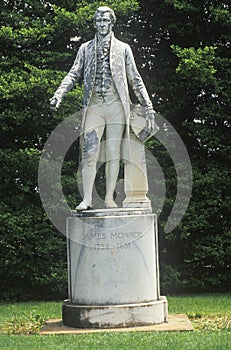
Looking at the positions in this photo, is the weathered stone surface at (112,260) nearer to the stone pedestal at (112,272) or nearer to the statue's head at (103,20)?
the stone pedestal at (112,272)

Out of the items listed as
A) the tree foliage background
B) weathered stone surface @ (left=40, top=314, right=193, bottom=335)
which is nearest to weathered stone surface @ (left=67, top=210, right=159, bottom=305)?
weathered stone surface @ (left=40, top=314, right=193, bottom=335)

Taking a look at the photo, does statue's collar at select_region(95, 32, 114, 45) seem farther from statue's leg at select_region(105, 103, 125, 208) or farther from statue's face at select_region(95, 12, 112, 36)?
statue's leg at select_region(105, 103, 125, 208)

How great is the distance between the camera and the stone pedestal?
7938 mm

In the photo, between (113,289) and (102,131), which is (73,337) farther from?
(102,131)

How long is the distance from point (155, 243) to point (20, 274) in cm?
517

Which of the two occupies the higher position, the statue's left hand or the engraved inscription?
the statue's left hand

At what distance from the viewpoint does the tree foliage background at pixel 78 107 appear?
12.9 metres

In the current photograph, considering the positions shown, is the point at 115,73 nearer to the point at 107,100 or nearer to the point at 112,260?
the point at 107,100

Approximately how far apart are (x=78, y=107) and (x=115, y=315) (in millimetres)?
5825

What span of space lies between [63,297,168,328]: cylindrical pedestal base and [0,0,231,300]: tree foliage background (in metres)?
4.76

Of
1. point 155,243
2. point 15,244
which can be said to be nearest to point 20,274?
point 15,244

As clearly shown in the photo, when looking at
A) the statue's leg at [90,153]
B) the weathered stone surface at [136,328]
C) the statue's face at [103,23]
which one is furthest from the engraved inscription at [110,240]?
the statue's face at [103,23]

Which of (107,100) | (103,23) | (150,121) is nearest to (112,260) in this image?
(150,121)

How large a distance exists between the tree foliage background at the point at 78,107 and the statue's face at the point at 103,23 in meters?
4.03
